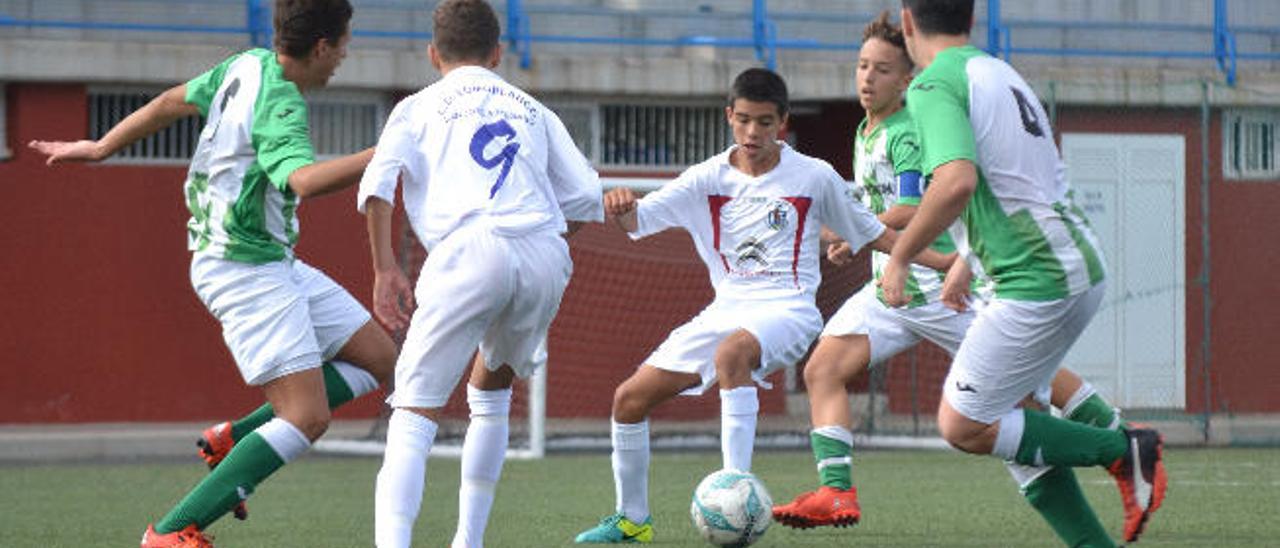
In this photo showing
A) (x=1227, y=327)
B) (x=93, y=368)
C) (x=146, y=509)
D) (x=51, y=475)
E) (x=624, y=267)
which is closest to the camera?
(x=146, y=509)

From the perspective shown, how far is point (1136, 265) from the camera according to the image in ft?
65.8

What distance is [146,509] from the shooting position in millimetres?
11070

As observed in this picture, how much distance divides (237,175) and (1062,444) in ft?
9.43

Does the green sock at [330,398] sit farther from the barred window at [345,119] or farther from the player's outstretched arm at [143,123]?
the barred window at [345,119]

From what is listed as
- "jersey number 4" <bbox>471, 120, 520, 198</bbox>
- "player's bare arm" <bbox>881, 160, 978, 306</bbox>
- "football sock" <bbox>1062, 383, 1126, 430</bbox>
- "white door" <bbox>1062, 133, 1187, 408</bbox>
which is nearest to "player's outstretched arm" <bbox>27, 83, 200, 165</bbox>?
"jersey number 4" <bbox>471, 120, 520, 198</bbox>

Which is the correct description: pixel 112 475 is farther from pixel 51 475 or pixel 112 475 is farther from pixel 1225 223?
pixel 1225 223

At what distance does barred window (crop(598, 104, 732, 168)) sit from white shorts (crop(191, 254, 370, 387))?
43.0ft

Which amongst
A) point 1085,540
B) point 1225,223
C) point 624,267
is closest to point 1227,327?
point 1225,223

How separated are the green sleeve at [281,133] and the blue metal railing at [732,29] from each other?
472 inches

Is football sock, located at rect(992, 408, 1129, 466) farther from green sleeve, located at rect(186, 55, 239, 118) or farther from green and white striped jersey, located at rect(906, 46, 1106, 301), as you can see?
green sleeve, located at rect(186, 55, 239, 118)

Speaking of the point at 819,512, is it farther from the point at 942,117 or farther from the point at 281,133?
the point at 281,133

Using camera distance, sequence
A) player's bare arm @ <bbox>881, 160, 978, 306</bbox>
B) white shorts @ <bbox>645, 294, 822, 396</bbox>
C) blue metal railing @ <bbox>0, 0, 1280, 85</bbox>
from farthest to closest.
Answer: blue metal railing @ <bbox>0, 0, 1280, 85</bbox> < white shorts @ <bbox>645, 294, 822, 396</bbox> < player's bare arm @ <bbox>881, 160, 978, 306</bbox>

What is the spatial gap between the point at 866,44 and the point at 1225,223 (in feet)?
41.9

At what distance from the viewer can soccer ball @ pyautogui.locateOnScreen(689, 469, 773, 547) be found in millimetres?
8242
